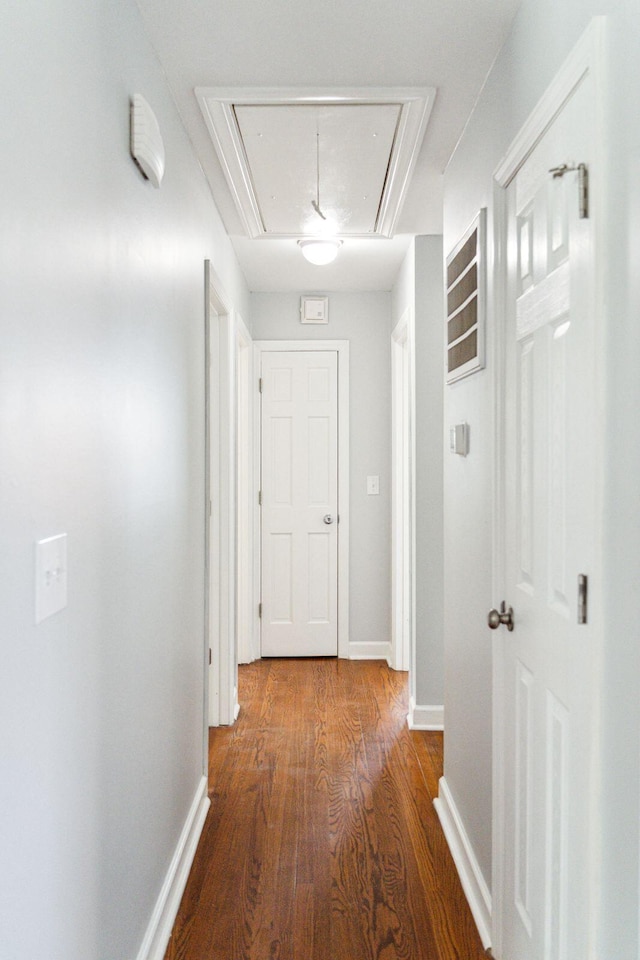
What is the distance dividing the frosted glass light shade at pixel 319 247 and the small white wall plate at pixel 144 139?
1.60 meters

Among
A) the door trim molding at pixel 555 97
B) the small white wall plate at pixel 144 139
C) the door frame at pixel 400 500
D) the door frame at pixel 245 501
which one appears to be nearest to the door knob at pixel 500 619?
the door trim molding at pixel 555 97

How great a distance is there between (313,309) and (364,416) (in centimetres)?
80

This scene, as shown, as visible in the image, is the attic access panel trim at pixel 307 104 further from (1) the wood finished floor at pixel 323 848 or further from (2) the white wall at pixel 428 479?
(1) the wood finished floor at pixel 323 848

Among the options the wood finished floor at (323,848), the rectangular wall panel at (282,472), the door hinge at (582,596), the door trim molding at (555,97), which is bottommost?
the wood finished floor at (323,848)

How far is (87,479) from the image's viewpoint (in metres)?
1.35

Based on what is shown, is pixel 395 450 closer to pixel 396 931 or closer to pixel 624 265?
pixel 396 931

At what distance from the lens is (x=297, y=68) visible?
6.59 ft

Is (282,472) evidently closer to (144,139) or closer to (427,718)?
(427,718)

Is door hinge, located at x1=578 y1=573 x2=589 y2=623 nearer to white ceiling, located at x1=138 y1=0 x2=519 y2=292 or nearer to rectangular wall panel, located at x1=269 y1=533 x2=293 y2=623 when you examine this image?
white ceiling, located at x1=138 y1=0 x2=519 y2=292

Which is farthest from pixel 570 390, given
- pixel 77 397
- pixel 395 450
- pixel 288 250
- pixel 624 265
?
pixel 395 450

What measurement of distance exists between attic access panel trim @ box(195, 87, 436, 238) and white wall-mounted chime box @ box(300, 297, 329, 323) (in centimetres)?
198

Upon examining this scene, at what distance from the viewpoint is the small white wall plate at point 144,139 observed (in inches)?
64.5

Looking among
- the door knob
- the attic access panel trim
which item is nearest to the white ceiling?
the attic access panel trim

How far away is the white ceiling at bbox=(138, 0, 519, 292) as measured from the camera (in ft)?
5.73
